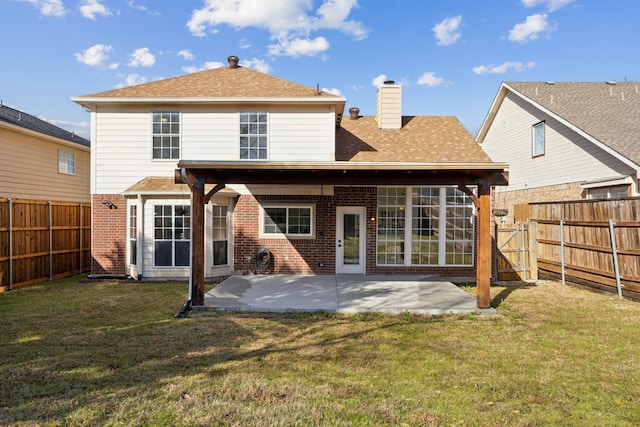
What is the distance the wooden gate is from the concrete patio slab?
210 centimetres

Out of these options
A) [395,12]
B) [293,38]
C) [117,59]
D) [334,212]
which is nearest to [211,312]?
[334,212]

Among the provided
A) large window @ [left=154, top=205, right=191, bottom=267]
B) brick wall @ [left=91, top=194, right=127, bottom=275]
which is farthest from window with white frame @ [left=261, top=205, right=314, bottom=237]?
brick wall @ [left=91, top=194, right=127, bottom=275]

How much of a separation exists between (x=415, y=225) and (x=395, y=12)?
996cm

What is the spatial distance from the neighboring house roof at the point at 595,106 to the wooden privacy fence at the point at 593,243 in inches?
85.7

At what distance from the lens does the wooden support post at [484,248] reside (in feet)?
25.5

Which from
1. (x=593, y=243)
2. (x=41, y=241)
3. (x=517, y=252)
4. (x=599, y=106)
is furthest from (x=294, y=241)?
(x=599, y=106)

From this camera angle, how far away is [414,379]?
4555 millimetres

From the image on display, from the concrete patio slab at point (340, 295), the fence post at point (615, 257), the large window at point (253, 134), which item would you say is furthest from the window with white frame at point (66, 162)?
the fence post at point (615, 257)

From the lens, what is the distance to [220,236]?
450 inches

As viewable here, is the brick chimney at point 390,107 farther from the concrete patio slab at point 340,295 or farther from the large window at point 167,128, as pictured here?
the large window at point 167,128

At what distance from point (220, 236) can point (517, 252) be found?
874cm

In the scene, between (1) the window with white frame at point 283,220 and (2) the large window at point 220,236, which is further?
(1) the window with white frame at point 283,220

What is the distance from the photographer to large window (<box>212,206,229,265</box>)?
37.1 feet

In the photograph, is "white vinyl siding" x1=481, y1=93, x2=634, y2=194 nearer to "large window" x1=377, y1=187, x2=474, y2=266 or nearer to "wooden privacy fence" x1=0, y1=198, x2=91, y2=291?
"large window" x1=377, y1=187, x2=474, y2=266
